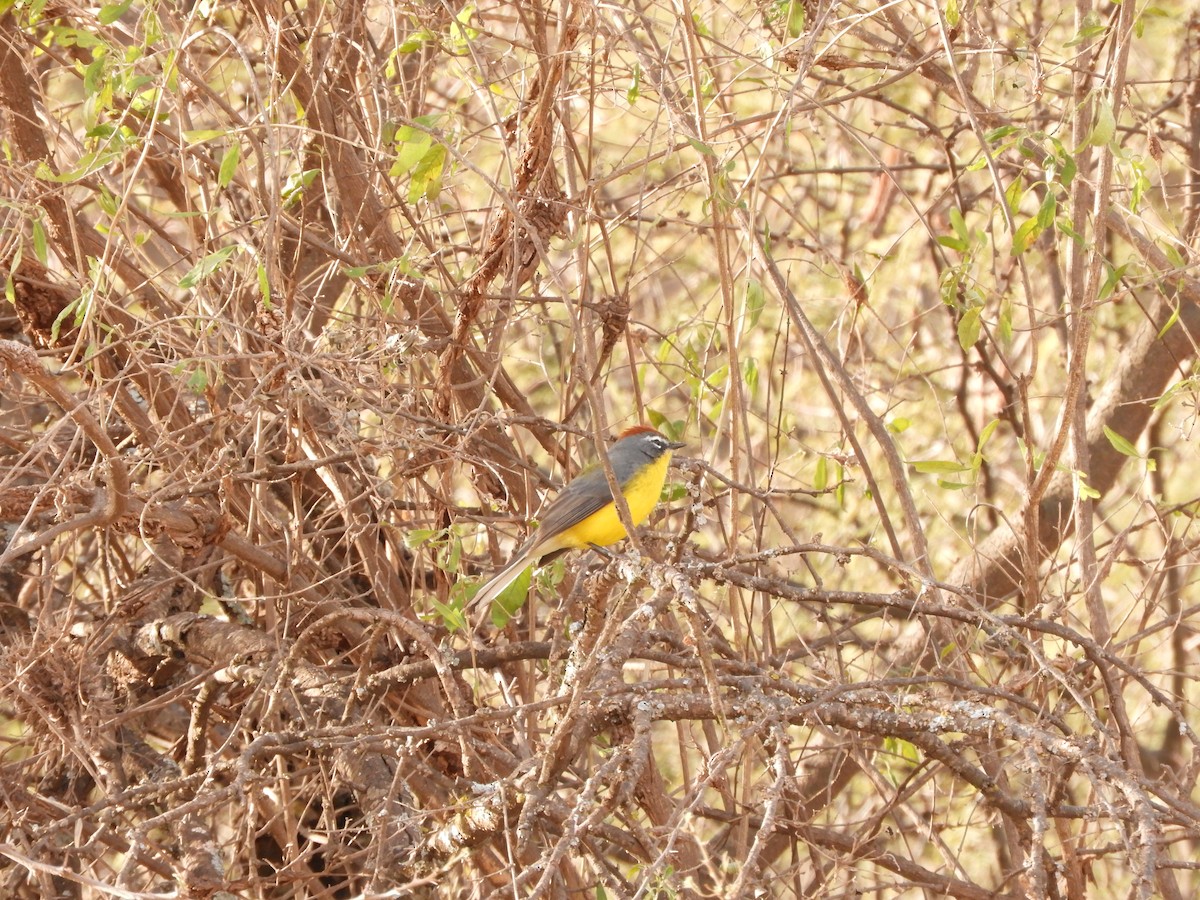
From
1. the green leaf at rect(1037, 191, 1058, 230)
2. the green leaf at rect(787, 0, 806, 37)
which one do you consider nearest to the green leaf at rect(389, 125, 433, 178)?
the green leaf at rect(787, 0, 806, 37)

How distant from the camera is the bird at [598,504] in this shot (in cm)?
458

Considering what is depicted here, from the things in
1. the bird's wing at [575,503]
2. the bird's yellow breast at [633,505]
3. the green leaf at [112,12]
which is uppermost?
the green leaf at [112,12]

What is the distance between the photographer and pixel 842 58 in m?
4.68

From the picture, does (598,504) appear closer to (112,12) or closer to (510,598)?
(510,598)

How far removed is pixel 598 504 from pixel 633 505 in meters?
0.21

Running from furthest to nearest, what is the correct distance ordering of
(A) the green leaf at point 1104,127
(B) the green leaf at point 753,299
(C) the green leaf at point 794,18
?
(C) the green leaf at point 794,18 → (B) the green leaf at point 753,299 → (A) the green leaf at point 1104,127

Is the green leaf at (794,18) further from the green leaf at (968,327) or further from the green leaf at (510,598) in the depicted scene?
the green leaf at (510,598)

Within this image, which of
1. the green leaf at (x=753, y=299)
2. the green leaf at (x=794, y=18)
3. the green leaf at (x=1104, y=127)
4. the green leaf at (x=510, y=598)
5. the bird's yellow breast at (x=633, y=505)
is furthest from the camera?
the bird's yellow breast at (x=633, y=505)

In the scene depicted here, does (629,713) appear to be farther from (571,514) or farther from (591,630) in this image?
(571,514)

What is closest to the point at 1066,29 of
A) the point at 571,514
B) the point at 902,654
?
the point at 902,654

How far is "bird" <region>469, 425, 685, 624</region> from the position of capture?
458 centimetres

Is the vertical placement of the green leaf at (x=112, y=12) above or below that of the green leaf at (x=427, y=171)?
above

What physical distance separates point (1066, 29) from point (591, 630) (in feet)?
17.7

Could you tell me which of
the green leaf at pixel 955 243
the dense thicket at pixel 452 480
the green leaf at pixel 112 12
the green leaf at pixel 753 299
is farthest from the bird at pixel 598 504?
the green leaf at pixel 112 12
